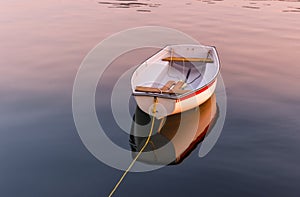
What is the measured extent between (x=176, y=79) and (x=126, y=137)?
18.7 ft

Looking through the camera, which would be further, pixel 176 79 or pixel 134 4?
pixel 134 4

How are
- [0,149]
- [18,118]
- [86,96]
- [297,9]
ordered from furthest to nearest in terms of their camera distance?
[297,9] < [86,96] < [18,118] < [0,149]

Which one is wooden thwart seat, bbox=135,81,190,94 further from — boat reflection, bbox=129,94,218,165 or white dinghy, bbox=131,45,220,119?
boat reflection, bbox=129,94,218,165

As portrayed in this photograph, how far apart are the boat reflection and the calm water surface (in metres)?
0.49

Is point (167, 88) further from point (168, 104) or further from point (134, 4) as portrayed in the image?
point (134, 4)

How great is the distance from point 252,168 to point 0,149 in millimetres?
8621

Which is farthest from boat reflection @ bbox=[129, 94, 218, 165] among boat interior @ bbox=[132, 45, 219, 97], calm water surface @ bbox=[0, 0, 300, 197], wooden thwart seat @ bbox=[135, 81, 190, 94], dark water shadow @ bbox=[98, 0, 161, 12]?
dark water shadow @ bbox=[98, 0, 161, 12]

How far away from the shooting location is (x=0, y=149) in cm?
1141

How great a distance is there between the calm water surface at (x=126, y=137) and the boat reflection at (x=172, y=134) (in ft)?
1.62

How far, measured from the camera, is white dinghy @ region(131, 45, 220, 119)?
41.1 ft

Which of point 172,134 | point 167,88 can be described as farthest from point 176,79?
point 172,134

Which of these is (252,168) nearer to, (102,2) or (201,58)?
(201,58)

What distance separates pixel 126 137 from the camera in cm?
1248

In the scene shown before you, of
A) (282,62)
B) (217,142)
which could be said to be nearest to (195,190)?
(217,142)
